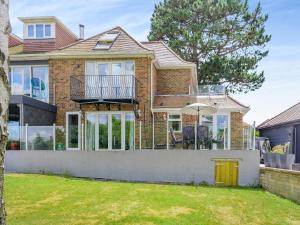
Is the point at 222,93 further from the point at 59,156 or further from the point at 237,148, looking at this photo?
the point at 59,156

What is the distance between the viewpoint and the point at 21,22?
22.8 meters

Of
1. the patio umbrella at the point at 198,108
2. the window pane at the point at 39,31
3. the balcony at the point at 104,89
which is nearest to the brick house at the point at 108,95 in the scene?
the balcony at the point at 104,89

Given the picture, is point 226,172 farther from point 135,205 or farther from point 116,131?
point 116,131

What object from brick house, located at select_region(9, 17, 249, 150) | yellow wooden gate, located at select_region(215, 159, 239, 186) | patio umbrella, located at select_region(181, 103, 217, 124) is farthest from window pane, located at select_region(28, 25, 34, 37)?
yellow wooden gate, located at select_region(215, 159, 239, 186)

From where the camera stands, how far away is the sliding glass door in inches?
798

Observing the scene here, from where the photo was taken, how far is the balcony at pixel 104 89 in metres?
19.7

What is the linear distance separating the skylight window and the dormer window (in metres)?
3.17

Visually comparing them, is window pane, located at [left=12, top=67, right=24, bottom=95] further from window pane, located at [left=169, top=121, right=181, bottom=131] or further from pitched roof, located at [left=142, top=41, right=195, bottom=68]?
window pane, located at [left=169, top=121, right=181, bottom=131]

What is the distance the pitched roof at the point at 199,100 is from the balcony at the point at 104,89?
197cm

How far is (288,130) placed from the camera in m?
21.8

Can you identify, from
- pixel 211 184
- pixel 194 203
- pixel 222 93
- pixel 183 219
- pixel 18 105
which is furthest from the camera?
pixel 222 93

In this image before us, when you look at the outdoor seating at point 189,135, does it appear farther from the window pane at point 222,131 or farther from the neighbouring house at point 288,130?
the neighbouring house at point 288,130

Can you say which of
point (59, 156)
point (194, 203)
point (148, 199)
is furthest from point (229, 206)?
point (59, 156)

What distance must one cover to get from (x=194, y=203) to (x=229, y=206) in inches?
36.8
